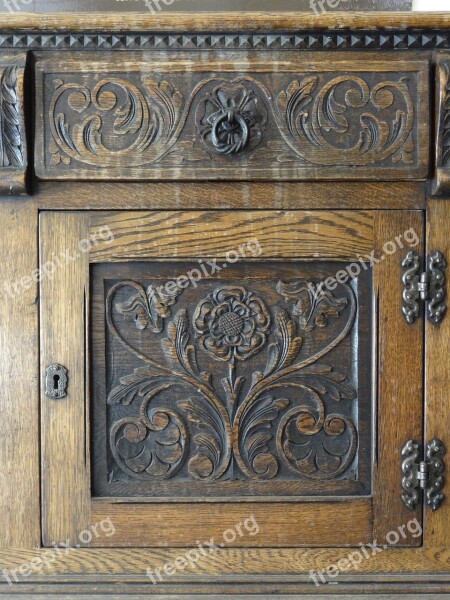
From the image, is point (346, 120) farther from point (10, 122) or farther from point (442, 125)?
point (10, 122)

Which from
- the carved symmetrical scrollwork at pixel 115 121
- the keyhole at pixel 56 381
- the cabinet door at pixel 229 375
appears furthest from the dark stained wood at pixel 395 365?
the keyhole at pixel 56 381

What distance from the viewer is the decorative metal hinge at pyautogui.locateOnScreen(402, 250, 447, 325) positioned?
770mm

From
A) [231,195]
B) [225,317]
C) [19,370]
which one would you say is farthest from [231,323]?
[19,370]

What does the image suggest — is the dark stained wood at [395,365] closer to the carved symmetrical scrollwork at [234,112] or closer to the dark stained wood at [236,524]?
the dark stained wood at [236,524]

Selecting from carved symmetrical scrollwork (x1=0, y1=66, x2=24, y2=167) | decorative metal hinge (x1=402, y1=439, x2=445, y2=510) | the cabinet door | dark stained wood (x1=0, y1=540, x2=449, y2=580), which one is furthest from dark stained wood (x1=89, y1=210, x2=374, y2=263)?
dark stained wood (x1=0, y1=540, x2=449, y2=580)

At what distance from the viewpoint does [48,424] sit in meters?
0.78

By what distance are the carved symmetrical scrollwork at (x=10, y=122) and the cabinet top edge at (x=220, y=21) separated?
6 cm

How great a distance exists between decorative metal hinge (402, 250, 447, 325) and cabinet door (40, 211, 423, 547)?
0.04 feet

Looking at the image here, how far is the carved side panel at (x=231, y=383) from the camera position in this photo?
783 mm

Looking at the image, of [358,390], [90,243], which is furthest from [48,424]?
[358,390]

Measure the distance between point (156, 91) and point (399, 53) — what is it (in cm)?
28

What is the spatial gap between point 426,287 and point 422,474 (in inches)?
8.6

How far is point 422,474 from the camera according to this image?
0.77 metres

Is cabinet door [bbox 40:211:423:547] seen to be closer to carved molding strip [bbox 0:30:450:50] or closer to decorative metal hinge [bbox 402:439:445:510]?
decorative metal hinge [bbox 402:439:445:510]
